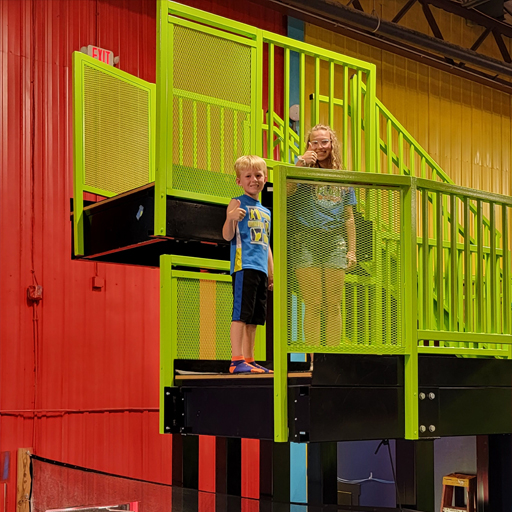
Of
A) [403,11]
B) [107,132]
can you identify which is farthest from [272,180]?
[403,11]

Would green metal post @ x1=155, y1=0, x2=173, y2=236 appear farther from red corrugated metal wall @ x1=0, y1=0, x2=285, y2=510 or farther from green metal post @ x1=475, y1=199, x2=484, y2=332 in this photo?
red corrugated metal wall @ x1=0, y1=0, x2=285, y2=510

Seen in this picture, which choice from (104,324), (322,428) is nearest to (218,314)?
(322,428)

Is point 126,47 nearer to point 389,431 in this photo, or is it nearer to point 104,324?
point 104,324

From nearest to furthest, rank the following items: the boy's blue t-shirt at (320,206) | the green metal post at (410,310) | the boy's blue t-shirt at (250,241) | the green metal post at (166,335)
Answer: the boy's blue t-shirt at (320,206)
the green metal post at (410,310)
the boy's blue t-shirt at (250,241)
the green metal post at (166,335)

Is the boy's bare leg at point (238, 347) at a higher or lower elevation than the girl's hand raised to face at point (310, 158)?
lower

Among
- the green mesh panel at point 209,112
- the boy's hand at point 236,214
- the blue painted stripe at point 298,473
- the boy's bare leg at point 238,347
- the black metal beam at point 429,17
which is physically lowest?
the blue painted stripe at point 298,473

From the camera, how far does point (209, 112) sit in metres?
5.92

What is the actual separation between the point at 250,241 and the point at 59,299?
442 centimetres

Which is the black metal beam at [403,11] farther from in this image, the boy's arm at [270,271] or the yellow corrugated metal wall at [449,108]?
the boy's arm at [270,271]

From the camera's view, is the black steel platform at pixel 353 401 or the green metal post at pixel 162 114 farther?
the green metal post at pixel 162 114

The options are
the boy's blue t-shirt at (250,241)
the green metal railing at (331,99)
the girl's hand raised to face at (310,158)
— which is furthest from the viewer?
the green metal railing at (331,99)

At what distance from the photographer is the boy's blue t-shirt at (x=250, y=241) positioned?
17.8ft

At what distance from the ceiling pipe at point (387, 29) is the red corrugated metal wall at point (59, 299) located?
8.39 feet

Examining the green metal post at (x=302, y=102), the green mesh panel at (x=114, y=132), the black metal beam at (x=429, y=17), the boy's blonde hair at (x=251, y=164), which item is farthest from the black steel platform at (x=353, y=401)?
the black metal beam at (x=429, y=17)
